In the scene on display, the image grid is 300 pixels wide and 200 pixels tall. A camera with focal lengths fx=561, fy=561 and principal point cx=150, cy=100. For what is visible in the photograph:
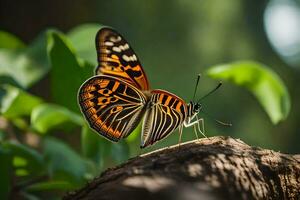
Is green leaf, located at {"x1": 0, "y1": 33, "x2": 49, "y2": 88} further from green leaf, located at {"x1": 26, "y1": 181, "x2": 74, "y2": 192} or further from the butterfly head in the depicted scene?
the butterfly head

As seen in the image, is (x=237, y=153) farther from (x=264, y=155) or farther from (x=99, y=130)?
(x=99, y=130)

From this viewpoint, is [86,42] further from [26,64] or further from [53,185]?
[53,185]

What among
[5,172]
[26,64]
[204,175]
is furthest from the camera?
[26,64]

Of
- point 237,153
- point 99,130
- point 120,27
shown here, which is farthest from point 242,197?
Result: point 120,27

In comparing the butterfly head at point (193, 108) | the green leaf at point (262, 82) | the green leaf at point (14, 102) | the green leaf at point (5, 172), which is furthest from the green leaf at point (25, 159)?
the green leaf at point (262, 82)

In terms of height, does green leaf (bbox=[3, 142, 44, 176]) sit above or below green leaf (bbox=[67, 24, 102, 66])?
below

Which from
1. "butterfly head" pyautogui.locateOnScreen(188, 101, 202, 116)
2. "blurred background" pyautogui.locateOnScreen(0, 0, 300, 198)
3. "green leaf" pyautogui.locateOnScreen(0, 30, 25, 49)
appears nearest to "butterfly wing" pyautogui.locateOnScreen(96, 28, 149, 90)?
"butterfly head" pyautogui.locateOnScreen(188, 101, 202, 116)

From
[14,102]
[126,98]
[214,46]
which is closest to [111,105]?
[126,98]
